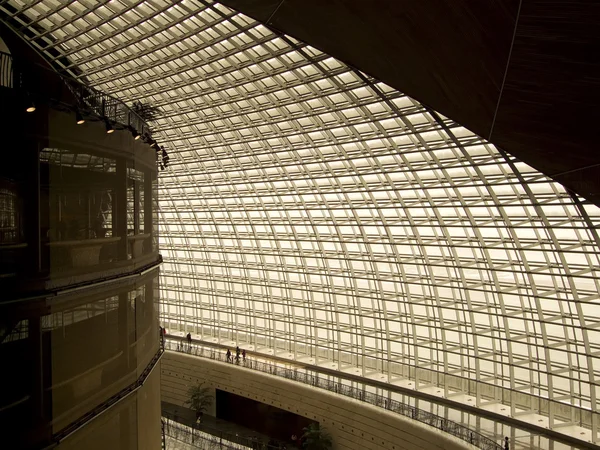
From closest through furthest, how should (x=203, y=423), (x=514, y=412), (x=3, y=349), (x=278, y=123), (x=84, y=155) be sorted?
(x=3, y=349)
(x=84, y=155)
(x=514, y=412)
(x=278, y=123)
(x=203, y=423)

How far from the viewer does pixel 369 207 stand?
3797cm

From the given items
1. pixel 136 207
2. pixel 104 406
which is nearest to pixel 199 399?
pixel 136 207

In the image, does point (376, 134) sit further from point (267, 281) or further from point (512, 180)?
point (267, 281)

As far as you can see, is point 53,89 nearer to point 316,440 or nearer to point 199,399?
point 316,440

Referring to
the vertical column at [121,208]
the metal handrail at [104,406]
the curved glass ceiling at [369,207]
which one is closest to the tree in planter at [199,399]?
the curved glass ceiling at [369,207]

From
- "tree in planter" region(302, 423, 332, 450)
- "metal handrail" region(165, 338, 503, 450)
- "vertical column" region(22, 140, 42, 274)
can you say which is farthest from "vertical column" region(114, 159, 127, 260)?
"tree in planter" region(302, 423, 332, 450)

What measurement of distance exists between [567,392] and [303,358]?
21.1m

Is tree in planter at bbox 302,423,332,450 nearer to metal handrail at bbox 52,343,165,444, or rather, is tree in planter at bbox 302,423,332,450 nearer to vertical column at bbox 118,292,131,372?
metal handrail at bbox 52,343,165,444

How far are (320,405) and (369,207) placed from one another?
14.5m

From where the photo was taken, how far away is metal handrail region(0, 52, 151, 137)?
27.9 feet

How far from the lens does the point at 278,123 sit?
37406 mm

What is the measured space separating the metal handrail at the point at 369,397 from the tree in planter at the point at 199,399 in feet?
9.16

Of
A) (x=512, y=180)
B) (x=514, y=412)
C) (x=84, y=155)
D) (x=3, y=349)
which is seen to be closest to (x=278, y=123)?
(x=512, y=180)

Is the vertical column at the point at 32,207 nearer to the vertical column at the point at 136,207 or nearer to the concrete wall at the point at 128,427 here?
the concrete wall at the point at 128,427
